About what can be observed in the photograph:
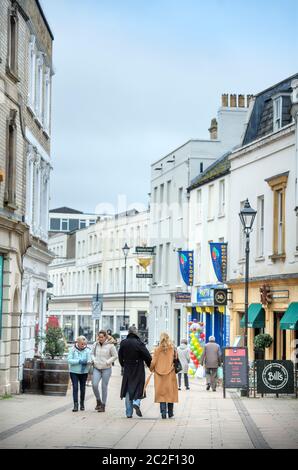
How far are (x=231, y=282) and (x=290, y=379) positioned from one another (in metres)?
14.7

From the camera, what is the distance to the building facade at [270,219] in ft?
121

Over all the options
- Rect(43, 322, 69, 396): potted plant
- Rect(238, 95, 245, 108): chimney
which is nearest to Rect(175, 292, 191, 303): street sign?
Rect(238, 95, 245, 108): chimney

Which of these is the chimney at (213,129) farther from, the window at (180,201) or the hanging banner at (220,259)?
the hanging banner at (220,259)

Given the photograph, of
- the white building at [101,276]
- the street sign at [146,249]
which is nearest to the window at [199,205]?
the street sign at [146,249]

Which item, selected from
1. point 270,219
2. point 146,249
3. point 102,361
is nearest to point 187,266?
point 146,249

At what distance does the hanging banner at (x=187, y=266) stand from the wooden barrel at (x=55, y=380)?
25.4m

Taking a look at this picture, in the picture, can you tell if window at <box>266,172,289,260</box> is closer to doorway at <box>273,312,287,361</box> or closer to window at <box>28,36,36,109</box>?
doorway at <box>273,312,287,361</box>

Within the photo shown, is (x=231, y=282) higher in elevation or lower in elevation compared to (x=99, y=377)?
higher

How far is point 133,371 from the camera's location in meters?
22.6

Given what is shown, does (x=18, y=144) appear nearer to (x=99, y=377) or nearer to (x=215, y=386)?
(x=99, y=377)

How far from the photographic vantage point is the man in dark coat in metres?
22.4

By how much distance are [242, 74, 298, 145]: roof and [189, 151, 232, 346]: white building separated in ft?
8.61

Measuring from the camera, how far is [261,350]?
37094mm
